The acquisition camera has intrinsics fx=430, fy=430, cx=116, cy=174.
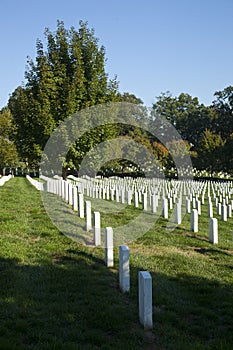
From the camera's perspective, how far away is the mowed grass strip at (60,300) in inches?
179

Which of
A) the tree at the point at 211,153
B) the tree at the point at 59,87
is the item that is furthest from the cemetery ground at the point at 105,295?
the tree at the point at 211,153

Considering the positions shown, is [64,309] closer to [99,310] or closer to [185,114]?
[99,310]

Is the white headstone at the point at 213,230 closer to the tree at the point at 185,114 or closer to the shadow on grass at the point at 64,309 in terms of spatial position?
the shadow on grass at the point at 64,309

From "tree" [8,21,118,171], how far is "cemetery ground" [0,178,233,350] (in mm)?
14108

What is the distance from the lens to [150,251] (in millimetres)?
8984

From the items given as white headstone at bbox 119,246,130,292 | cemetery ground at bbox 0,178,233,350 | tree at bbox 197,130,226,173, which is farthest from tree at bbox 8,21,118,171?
tree at bbox 197,130,226,173

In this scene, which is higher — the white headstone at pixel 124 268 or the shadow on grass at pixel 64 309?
the white headstone at pixel 124 268

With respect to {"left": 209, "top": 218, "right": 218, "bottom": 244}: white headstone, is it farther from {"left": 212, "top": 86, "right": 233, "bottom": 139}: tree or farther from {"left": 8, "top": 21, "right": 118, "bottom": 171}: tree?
{"left": 212, "top": 86, "right": 233, "bottom": 139}: tree

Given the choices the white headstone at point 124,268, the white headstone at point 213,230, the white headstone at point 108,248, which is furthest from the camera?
the white headstone at point 213,230

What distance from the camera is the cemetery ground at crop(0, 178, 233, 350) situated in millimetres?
4605

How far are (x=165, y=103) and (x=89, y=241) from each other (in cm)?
8360

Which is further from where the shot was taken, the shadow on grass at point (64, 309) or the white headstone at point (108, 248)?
the white headstone at point (108, 248)

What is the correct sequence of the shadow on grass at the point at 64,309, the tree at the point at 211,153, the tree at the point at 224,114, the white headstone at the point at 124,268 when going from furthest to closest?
the tree at the point at 224,114 → the tree at the point at 211,153 → the white headstone at the point at 124,268 → the shadow on grass at the point at 64,309

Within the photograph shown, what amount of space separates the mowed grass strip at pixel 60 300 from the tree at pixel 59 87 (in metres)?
15.0
